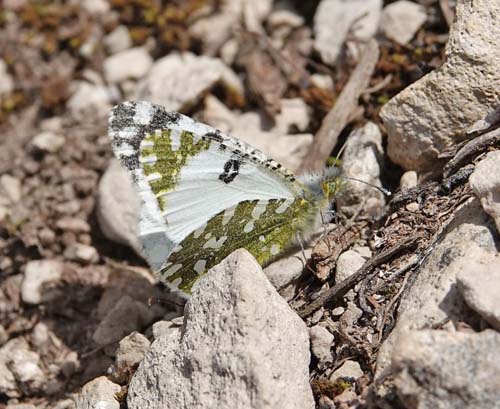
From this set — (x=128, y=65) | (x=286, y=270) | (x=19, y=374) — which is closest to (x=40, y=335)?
(x=19, y=374)

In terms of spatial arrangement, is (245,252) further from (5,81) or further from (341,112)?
(5,81)

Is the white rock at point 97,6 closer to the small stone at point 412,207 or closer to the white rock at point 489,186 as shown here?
the small stone at point 412,207

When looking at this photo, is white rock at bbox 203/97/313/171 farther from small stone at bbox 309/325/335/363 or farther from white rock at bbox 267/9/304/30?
small stone at bbox 309/325/335/363

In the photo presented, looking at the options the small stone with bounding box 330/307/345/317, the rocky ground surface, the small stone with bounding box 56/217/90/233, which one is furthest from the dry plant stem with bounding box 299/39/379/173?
the small stone with bounding box 56/217/90/233

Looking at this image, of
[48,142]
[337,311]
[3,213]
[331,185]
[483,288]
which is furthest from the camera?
[48,142]

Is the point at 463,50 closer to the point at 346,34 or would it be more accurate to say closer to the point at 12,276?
the point at 346,34

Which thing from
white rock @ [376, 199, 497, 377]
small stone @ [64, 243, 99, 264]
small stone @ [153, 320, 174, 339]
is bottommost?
small stone @ [64, 243, 99, 264]

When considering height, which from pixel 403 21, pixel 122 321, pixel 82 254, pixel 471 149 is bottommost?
pixel 82 254
